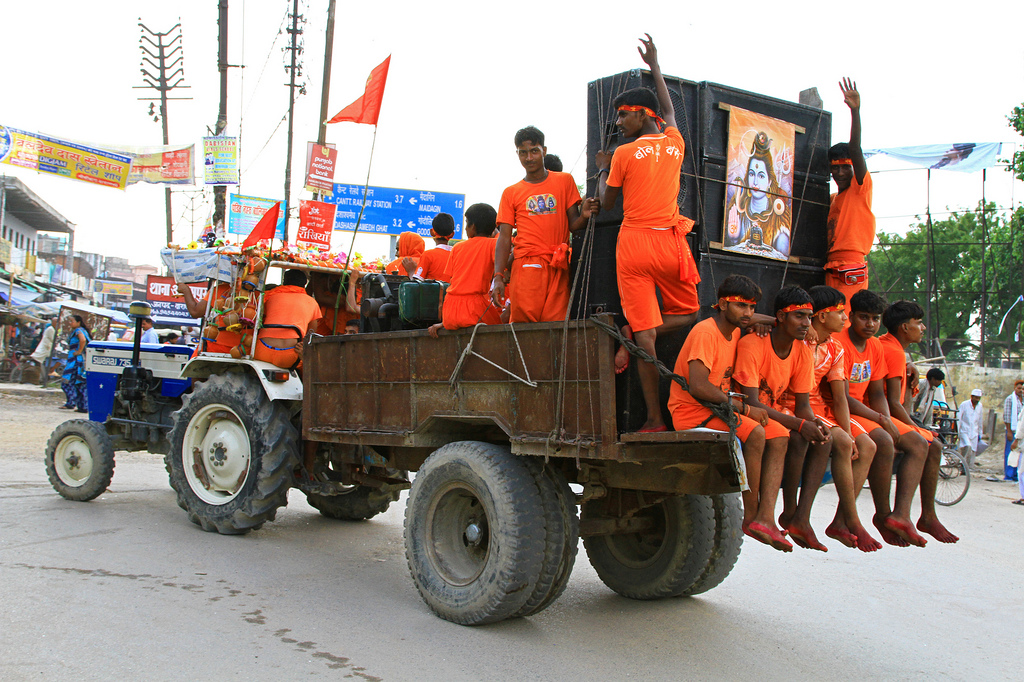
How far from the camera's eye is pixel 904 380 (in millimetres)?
4680

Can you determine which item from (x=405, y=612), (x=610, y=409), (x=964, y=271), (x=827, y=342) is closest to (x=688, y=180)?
(x=827, y=342)

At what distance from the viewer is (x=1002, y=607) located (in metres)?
5.55

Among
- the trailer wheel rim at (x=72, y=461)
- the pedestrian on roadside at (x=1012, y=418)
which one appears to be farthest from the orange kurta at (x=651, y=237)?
the pedestrian on roadside at (x=1012, y=418)

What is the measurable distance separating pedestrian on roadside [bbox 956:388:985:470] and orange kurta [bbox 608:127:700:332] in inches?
495

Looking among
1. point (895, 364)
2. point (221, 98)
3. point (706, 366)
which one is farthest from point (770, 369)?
point (221, 98)

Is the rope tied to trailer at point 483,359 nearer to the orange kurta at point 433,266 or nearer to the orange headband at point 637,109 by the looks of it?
the orange headband at point 637,109

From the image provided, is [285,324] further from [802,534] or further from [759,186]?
[802,534]

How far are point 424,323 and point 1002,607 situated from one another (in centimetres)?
460

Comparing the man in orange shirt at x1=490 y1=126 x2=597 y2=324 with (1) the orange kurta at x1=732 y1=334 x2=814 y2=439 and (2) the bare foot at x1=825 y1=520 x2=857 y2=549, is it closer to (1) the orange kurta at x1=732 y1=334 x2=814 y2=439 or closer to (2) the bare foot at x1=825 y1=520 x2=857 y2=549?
(1) the orange kurta at x1=732 y1=334 x2=814 y2=439

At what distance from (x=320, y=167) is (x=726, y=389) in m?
15.2

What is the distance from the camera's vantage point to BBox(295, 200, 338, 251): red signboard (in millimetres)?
14734

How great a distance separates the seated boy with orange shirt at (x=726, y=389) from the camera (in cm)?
376

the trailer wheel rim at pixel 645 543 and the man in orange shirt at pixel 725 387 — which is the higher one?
the man in orange shirt at pixel 725 387

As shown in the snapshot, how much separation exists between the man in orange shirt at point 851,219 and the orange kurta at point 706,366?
1.59 meters
